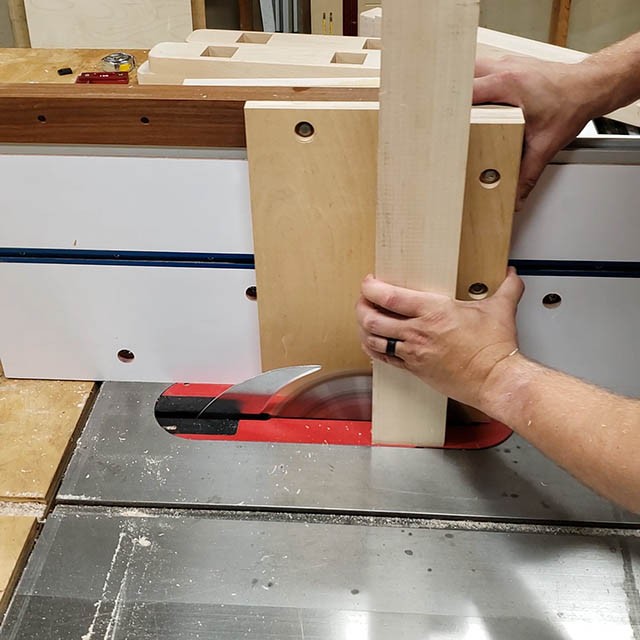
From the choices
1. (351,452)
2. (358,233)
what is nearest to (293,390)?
(351,452)

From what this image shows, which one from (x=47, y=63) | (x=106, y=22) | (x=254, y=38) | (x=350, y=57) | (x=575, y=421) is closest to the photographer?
(x=575, y=421)

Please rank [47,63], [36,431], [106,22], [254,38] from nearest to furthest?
[36,431] → [254,38] → [47,63] → [106,22]

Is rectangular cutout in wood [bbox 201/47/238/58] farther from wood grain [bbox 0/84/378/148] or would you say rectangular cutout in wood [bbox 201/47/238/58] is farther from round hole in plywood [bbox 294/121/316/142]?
round hole in plywood [bbox 294/121/316/142]

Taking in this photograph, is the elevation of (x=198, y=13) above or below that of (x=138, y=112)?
below

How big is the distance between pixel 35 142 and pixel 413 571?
73 centimetres

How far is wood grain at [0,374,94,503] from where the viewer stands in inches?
38.8

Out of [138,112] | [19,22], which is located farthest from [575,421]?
[19,22]

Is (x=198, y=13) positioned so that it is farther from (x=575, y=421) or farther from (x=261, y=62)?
(x=575, y=421)

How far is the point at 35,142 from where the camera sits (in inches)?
38.8

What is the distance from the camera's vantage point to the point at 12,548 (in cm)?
89

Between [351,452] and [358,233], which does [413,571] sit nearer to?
[351,452]

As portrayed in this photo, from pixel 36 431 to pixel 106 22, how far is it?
1.88 meters

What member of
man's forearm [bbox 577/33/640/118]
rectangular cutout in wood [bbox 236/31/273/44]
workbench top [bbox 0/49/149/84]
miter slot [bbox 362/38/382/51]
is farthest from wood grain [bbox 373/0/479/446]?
workbench top [bbox 0/49/149/84]

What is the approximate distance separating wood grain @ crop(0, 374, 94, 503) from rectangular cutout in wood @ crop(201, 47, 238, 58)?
569 millimetres
